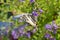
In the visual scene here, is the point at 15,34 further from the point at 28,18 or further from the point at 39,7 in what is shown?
the point at 39,7

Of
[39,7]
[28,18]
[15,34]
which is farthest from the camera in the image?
[39,7]

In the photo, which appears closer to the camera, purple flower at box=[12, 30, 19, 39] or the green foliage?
purple flower at box=[12, 30, 19, 39]

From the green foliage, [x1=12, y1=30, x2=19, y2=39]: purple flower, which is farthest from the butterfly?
[x1=12, y1=30, x2=19, y2=39]: purple flower

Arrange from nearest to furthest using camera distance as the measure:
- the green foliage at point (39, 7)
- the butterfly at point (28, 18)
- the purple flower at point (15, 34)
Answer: the purple flower at point (15, 34), the butterfly at point (28, 18), the green foliage at point (39, 7)

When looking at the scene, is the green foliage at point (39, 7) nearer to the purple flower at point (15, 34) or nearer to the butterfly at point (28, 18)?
the butterfly at point (28, 18)

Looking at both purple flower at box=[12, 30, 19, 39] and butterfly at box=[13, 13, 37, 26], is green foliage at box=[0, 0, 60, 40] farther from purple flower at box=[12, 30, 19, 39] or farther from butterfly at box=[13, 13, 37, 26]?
purple flower at box=[12, 30, 19, 39]

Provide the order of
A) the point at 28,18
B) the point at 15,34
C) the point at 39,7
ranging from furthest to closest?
the point at 39,7 < the point at 28,18 < the point at 15,34

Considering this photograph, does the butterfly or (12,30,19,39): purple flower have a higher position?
the butterfly

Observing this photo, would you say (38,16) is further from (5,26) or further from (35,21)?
(5,26)

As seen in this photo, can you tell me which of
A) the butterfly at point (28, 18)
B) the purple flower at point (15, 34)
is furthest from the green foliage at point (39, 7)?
the purple flower at point (15, 34)

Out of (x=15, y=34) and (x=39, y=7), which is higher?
(x=39, y=7)

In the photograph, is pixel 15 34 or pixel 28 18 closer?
pixel 15 34

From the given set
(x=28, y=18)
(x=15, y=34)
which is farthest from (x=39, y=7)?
(x=15, y=34)
